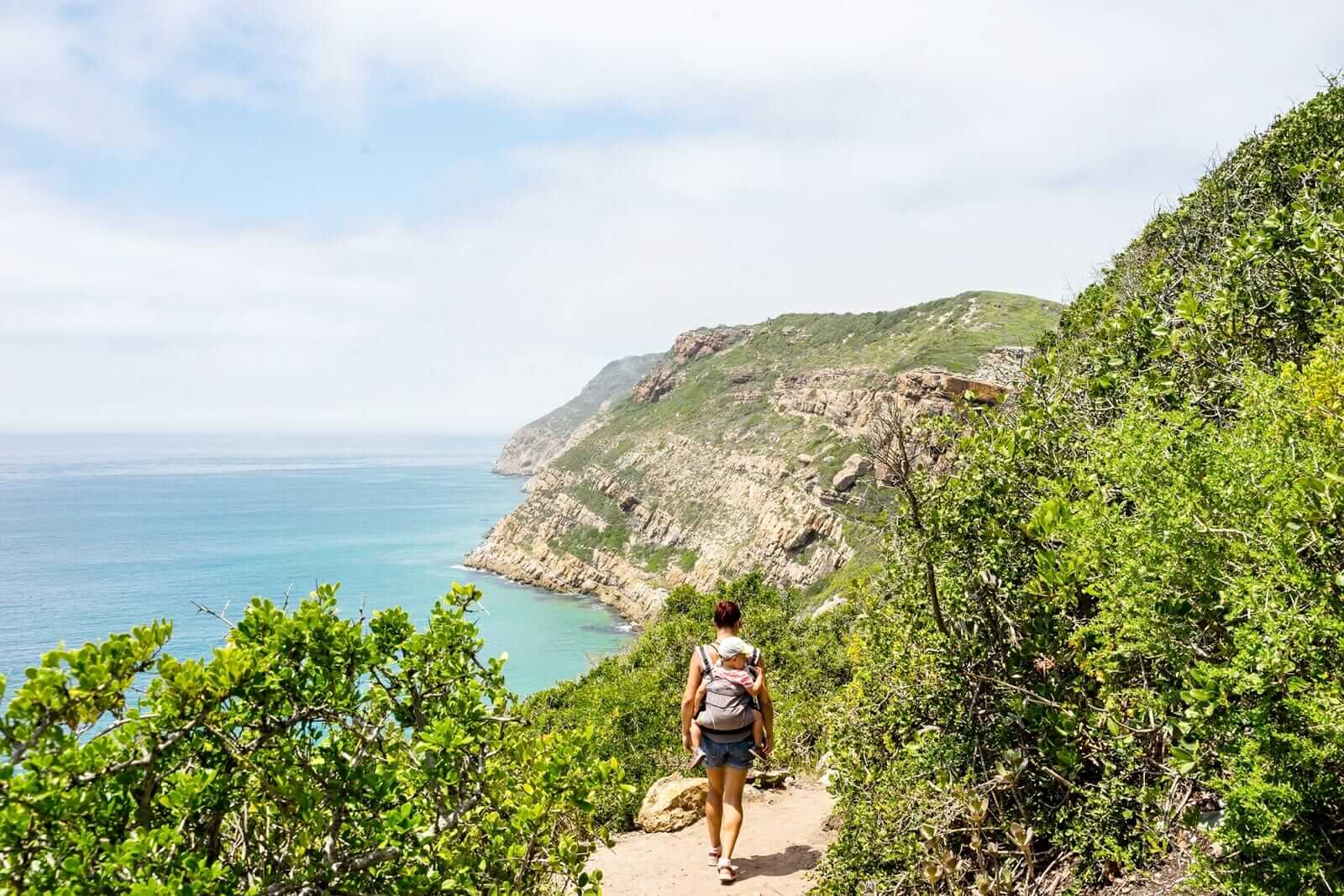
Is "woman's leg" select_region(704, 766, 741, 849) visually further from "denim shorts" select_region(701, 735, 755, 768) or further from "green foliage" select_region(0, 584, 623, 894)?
"green foliage" select_region(0, 584, 623, 894)

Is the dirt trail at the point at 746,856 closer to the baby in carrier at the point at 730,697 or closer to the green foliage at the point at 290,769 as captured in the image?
the baby in carrier at the point at 730,697

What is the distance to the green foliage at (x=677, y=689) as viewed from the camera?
1308 centimetres

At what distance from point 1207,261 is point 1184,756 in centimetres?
823

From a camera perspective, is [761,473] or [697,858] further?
[761,473]

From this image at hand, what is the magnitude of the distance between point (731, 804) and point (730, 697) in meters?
1.07

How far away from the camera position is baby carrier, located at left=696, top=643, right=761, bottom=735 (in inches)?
241

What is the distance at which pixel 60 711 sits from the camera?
8.29 ft

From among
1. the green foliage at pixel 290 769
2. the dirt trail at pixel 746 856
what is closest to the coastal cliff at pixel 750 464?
the dirt trail at pixel 746 856

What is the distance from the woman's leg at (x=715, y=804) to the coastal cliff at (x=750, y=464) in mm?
42015

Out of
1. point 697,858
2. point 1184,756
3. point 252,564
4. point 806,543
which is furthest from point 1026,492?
point 252,564

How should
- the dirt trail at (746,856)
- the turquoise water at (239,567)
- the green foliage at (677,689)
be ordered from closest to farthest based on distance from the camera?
the dirt trail at (746,856)
the green foliage at (677,689)
the turquoise water at (239,567)

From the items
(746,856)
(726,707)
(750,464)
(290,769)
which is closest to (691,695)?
(726,707)

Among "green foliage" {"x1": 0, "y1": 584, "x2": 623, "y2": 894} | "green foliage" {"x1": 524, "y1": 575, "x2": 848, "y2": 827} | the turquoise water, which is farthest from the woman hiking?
the turquoise water

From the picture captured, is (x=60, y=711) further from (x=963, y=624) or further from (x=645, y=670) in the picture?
(x=645, y=670)
